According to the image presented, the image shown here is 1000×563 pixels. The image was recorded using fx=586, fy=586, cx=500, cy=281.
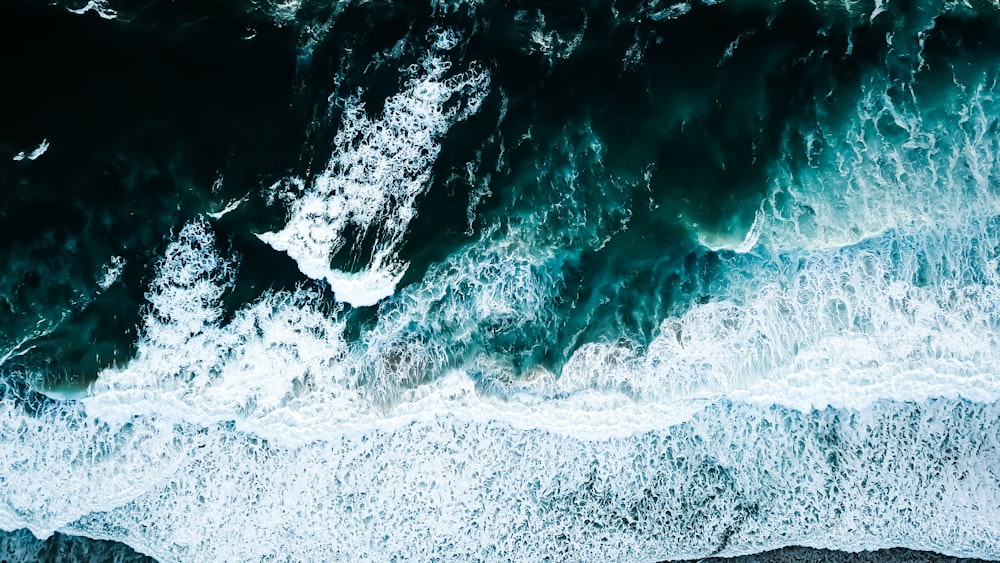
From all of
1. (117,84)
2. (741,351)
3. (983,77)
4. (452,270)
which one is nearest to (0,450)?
(117,84)

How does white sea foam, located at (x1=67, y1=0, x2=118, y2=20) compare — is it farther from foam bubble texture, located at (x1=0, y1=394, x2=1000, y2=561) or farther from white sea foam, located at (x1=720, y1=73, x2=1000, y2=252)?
white sea foam, located at (x1=720, y1=73, x2=1000, y2=252)

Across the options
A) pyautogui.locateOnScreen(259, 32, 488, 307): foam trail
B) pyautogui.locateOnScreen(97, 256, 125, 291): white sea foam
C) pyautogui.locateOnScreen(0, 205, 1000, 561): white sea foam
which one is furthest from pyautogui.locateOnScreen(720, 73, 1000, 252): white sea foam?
pyautogui.locateOnScreen(97, 256, 125, 291): white sea foam

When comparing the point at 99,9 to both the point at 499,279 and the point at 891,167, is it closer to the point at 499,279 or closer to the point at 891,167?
the point at 499,279

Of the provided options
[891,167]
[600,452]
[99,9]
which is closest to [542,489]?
[600,452]

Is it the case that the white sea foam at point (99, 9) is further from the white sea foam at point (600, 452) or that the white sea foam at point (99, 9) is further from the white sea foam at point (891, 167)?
the white sea foam at point (891, 167)

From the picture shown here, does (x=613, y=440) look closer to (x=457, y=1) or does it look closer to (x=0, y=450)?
(x=457, y=1)

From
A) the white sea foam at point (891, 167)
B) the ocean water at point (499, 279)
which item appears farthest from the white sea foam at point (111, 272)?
the white sea foam at point (891, 167)
